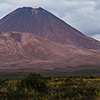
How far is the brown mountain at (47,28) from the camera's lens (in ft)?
500

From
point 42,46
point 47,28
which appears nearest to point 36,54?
point 42,46

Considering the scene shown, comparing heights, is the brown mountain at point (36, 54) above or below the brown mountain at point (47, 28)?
below

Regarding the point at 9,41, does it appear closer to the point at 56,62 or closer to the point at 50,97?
the point at 56,62

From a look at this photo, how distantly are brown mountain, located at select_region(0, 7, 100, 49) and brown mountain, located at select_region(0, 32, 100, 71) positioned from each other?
95.8 ft

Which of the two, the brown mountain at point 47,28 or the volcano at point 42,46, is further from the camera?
the brown mountain at point 47,28

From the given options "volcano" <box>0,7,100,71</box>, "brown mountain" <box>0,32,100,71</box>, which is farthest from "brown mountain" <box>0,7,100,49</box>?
"brown mountain" <box>0,32,100,71</box>

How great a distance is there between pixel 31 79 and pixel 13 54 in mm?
95267

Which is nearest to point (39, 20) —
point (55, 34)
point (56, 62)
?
point (55, 34)

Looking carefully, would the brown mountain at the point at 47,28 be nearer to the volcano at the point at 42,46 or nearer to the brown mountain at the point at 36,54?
the volcano at the point at 42,46

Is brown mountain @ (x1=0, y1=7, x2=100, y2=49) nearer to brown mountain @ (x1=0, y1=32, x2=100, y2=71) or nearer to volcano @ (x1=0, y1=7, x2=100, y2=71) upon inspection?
volcano @ (x1=0, y1=7, x2=100, y2=71)

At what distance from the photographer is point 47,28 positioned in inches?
6658

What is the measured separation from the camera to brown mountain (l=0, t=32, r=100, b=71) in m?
92.3

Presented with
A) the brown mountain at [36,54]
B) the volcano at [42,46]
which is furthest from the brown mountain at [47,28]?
the brown mountain at [36,54]

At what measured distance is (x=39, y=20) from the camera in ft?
608
